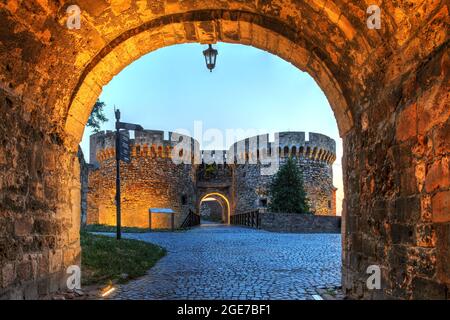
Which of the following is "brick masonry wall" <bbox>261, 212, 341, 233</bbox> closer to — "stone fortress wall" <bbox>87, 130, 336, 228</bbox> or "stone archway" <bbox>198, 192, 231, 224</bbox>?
"stone fortress wall" <bbox>87, 130, 336, 228</bbox>

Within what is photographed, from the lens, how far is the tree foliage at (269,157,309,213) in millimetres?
23047

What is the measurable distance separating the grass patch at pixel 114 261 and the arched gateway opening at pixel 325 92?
1.01 meters

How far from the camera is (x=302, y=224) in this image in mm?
19016

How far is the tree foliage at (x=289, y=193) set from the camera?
907 inches

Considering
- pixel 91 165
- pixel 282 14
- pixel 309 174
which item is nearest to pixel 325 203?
pixel 309 174

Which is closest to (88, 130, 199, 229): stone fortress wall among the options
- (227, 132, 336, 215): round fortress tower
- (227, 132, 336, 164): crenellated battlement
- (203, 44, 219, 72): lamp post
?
(227, 132, 336, 215): round fortress tower

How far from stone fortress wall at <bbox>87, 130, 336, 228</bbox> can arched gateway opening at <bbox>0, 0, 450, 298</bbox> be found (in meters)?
18.9

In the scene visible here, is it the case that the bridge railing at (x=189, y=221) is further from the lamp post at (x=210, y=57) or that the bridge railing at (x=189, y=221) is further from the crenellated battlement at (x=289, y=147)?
the lamp post at (x=210, y=57)

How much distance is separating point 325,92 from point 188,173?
22394 millimetres

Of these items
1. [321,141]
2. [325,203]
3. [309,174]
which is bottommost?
[325,203]

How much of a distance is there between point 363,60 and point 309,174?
2557 cm

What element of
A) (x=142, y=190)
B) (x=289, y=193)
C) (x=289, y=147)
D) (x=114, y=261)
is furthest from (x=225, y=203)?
(x=114, y=261)

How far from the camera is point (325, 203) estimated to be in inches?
1134
